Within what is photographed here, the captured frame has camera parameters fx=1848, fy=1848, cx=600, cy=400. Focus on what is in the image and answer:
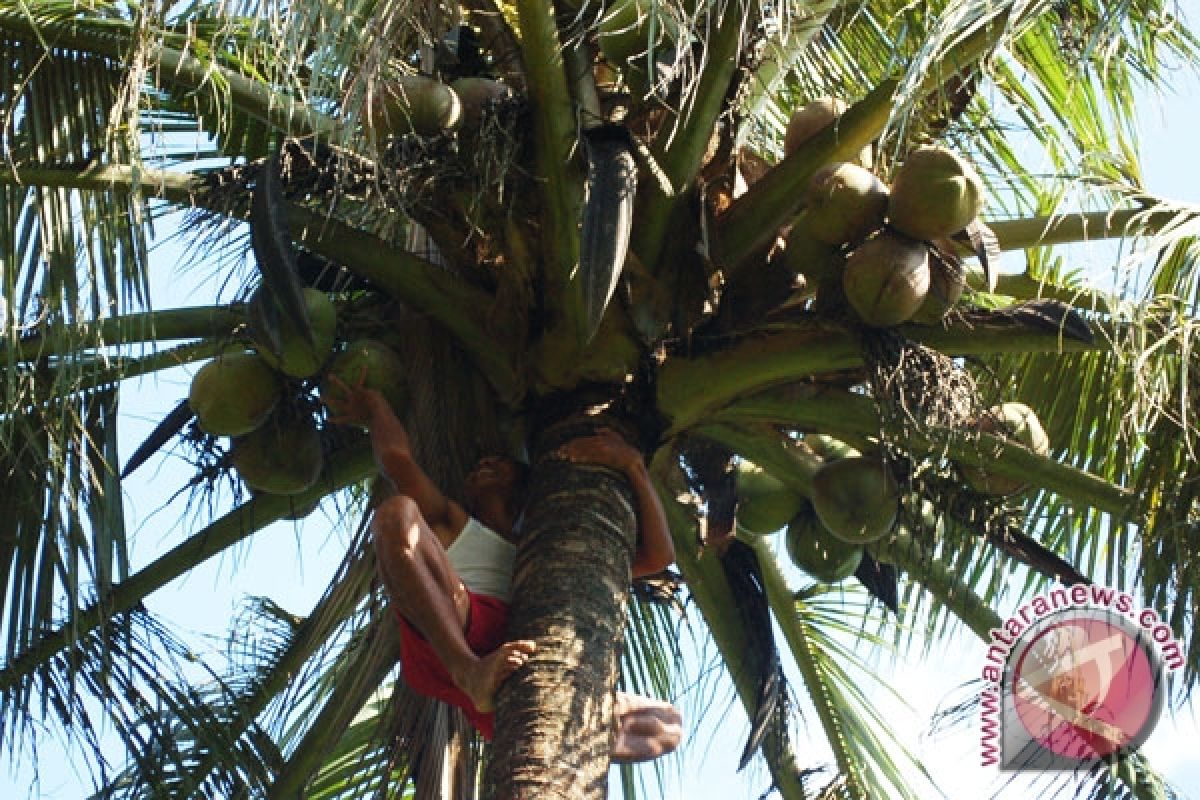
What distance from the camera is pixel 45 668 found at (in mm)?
4578

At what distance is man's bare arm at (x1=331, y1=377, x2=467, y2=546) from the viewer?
4059 mm

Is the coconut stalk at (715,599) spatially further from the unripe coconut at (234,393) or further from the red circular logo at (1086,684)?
the unripe coconut at (234,393)

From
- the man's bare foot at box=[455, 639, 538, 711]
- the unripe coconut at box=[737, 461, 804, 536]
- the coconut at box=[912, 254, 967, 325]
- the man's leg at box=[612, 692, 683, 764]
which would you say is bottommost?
the man's bare foot at box=[455, 639, 538, 711]

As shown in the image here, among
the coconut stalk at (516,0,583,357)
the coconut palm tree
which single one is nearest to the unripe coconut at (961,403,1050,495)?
the coconut palm tree

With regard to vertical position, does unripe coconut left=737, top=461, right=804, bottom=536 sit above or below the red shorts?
above

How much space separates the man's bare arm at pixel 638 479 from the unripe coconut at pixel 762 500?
0.63 meters

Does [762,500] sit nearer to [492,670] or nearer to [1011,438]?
[1011,438]

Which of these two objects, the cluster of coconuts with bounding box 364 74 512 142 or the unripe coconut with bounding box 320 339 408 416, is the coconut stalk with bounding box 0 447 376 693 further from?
the cluster of coconuts with bounding box 364 74 512 142

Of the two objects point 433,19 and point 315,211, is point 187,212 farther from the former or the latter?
point 433,19

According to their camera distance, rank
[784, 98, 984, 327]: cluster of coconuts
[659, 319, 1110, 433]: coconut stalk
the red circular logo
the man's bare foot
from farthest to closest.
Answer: the red circular logo, [659, 319, 1110, 433]: coconut stalk, [784, 98, 984, 327]: cluster of coconuts, the man's bare foot

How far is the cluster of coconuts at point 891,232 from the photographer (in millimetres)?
3795

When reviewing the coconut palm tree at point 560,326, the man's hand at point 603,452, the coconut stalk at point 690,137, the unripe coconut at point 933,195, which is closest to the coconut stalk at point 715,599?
the coconut palm tree at point 560,326

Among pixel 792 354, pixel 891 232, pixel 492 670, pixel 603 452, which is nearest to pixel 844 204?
pixel 891 232

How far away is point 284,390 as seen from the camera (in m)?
4.21
